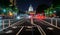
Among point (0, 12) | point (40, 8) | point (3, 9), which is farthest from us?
point (40, 8)

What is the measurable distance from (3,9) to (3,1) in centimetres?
384

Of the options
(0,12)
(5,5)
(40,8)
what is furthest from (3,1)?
(40,8)

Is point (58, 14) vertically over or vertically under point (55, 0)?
under

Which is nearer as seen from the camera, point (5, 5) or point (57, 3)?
point (57, 3)

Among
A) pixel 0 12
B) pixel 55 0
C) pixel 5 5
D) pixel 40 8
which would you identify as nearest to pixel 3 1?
pixel 5 5

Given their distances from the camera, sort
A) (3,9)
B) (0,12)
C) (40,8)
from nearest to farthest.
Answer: (0,12) → (3,9) → (40,8)

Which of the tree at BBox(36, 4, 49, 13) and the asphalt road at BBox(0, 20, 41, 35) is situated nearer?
the asphalt road at BBox(0, 20, 41, 35)

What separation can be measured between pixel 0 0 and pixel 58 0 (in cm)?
2592

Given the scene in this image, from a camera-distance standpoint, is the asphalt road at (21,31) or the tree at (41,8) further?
the tree at (41,8)

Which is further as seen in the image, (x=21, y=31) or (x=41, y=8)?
(x=41, y=8)

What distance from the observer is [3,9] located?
9069 centimetres

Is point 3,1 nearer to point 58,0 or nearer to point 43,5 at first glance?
point 58,0

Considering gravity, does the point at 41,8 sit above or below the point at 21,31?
above

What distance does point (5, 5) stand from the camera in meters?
92.9
